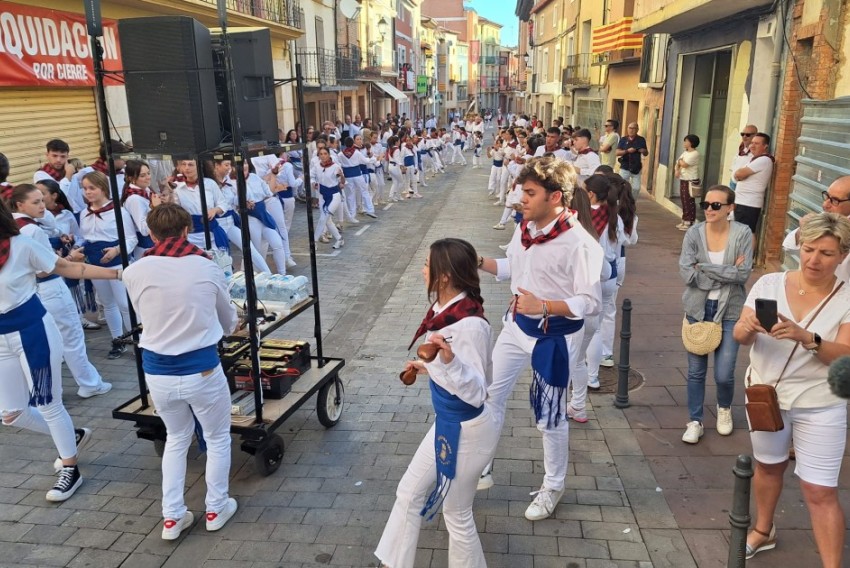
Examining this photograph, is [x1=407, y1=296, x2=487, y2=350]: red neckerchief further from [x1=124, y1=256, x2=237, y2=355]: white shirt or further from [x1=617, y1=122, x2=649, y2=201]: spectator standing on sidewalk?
[x1=617, y1=122, x2=649, y2=201]: spectator standing on sidewalk

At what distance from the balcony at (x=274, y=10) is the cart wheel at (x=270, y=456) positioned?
13.7 meters

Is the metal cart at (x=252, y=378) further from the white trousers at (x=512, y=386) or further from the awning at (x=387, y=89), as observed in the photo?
the awning at (x=387, y=89)

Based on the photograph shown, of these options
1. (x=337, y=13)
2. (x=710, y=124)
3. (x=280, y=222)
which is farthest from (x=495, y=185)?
(x=337, y=13)

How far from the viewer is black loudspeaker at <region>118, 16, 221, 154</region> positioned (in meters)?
4.05

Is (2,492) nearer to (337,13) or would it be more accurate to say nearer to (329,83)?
(329,83)

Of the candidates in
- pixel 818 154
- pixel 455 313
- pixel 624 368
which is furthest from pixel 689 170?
pixel 455 313

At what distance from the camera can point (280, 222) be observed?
34.8 feet

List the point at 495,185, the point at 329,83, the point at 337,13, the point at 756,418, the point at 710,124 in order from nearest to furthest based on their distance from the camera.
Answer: the point at 756,418 < the point at 710,124 < the point at 495,185 < the point at 329,83 < the point at 337,13

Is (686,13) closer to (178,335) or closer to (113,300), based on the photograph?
(113,300)

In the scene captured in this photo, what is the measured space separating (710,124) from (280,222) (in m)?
9.50

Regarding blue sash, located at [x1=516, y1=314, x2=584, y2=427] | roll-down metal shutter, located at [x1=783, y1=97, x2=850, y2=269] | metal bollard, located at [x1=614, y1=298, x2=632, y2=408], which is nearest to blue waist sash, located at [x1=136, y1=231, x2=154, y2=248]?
blue sash, located at [x1=516, y1=314, x2=584, y2=427]

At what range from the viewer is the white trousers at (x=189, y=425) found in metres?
3.72

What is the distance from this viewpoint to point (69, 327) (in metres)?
5.81

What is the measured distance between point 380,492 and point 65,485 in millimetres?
2093
